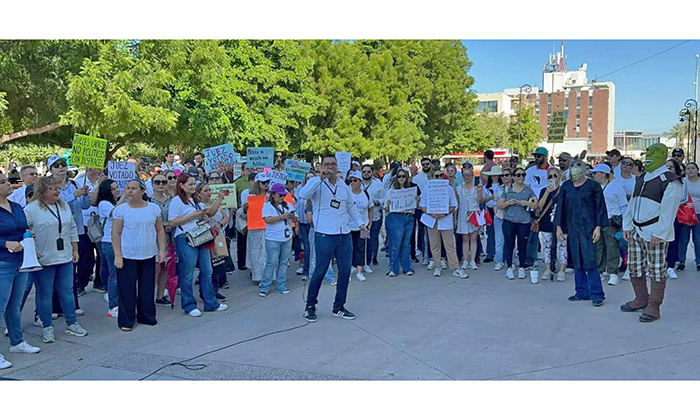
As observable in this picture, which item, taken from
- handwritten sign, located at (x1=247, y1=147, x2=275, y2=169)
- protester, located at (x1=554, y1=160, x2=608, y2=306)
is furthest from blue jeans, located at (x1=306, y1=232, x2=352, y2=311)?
handwritten sign, located at (x1=247, y1=147, x2=275, y2=169)

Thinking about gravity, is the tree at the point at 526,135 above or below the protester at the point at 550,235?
above

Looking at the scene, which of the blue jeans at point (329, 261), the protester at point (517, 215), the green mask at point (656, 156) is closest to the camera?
the green mask at point (656, 156)

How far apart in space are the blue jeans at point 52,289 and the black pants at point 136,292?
1.67 feet

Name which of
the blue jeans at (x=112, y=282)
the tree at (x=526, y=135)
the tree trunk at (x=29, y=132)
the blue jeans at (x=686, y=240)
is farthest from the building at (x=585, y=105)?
the blue jeans at (x=112, y=282)

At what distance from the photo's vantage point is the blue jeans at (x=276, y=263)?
8289 mm

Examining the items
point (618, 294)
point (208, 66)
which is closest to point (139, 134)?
point (208, 66)

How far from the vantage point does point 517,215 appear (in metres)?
9.06

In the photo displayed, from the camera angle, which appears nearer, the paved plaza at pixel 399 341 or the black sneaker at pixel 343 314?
the paved plaza at pixel 399 341

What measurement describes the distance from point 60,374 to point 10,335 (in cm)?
102

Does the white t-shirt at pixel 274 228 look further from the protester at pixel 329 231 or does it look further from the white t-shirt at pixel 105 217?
the white t-shirt at pixel 105 217

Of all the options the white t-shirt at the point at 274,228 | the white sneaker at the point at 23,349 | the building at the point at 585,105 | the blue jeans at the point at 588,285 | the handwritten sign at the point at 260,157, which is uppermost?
the building at the point at 585,105

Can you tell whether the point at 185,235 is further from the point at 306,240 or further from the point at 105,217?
the point at 306,240

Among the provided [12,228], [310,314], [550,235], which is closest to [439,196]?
[550,235]

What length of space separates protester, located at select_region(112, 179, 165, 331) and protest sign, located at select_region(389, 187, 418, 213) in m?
4.04
